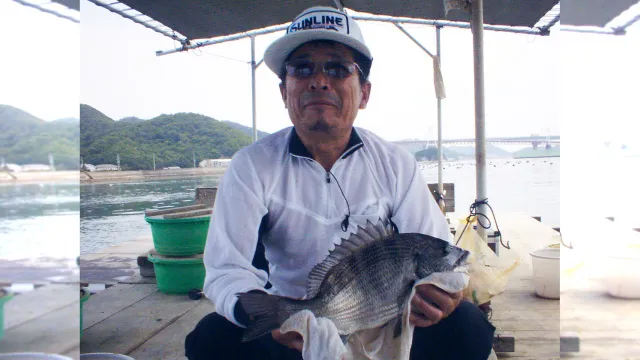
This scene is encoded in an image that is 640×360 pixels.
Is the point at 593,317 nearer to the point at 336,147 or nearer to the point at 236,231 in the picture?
the point at 336,147

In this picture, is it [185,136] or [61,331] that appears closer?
[61,331]

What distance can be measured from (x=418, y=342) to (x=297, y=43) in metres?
1.17

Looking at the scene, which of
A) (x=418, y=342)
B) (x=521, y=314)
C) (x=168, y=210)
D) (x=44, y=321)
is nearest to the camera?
(x=418, y=342)

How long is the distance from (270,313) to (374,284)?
0.33 meters

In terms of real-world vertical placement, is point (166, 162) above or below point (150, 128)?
below

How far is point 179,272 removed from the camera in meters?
3.59

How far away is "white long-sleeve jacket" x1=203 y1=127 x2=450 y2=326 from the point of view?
1725 mm

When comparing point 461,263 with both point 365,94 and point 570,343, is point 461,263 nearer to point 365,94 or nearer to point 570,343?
point 365,94

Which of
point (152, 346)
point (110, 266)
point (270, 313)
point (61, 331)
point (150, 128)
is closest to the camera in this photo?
point (270, 313)

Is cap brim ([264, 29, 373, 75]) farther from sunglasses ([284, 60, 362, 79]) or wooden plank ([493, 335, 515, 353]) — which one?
wooden plank ([493, 335, 515, 353])

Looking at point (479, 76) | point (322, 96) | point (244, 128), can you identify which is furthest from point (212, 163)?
point (479, 76)

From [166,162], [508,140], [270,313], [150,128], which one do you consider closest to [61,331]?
[270,313]

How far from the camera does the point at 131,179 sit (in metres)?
2.95

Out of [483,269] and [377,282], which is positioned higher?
[377,282]
